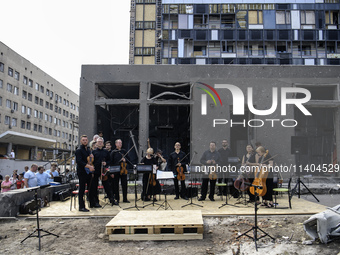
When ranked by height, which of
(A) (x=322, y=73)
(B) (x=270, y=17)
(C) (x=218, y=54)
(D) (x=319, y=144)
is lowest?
(D) (x=319, y=144)

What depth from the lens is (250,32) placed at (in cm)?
3766

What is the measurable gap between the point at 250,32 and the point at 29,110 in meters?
33.0

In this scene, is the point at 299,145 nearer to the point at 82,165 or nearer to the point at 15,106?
the point at 82,165

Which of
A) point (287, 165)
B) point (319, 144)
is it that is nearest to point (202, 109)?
point (287, 165)

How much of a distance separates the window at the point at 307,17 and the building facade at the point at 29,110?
2942 centimetres

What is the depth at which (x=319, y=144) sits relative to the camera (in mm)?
17047

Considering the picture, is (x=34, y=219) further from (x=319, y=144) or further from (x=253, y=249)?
(x=319, y=144)

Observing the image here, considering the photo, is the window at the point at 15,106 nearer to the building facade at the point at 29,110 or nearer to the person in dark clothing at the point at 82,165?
the building facade at the point at 29,110

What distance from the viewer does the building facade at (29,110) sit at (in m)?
38.4

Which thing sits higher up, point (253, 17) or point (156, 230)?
point (253, 17)

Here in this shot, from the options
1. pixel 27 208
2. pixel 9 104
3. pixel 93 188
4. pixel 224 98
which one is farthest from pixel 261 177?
pixel 9 104

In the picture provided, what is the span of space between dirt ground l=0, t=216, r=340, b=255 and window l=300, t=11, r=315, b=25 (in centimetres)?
3571

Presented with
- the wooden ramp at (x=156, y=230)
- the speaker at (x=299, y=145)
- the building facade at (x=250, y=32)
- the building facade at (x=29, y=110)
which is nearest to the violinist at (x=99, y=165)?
the wooden ramp at (x=156, y=230)

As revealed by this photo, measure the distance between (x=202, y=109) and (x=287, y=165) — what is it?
434cm
